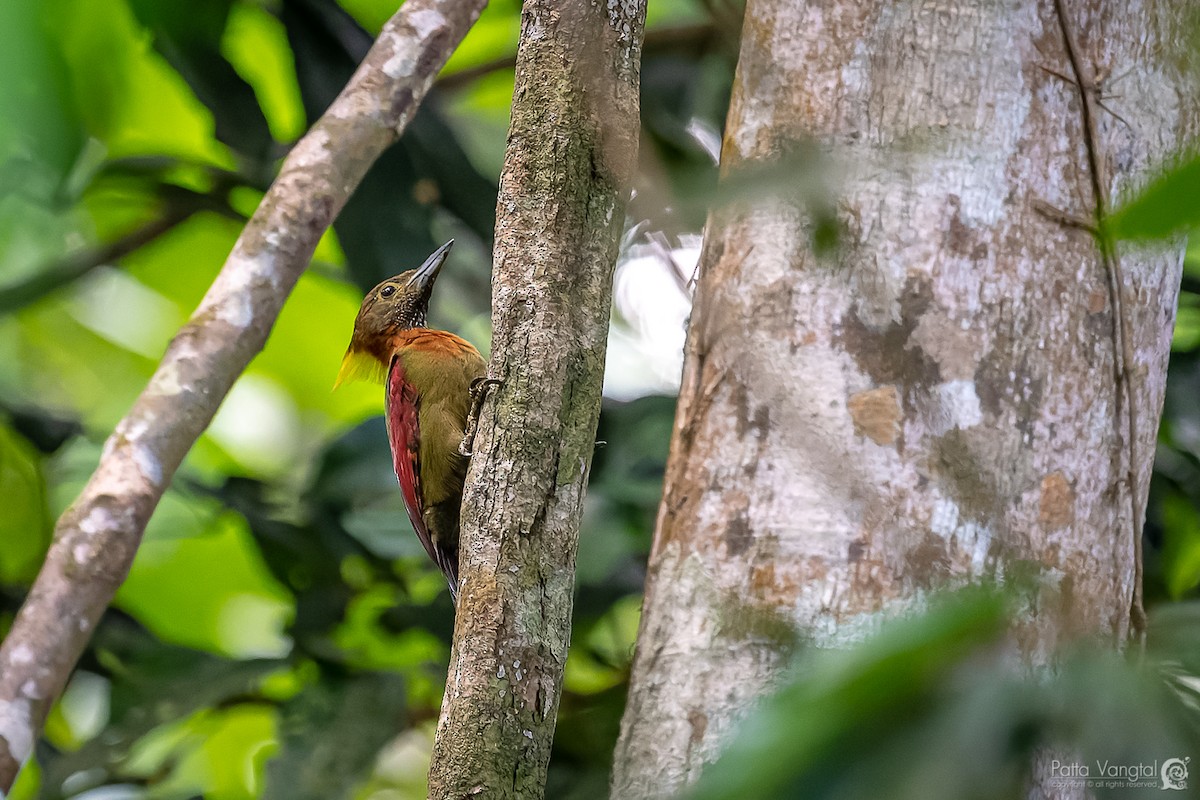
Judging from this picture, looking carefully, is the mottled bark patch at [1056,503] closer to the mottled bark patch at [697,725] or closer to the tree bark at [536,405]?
the mottled bark patch at [697,725]

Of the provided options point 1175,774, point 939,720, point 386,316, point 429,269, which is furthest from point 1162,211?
point 386,316

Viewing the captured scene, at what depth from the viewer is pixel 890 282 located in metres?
1.93

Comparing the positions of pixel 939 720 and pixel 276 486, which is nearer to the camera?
pixel 939 720

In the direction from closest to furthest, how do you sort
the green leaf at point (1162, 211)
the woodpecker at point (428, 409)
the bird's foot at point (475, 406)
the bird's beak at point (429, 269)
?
1. the green leaf at point (1162, 211)
2. the bird's foot at point (475, 406)
3. the woodpecker at point (428, 409)
4. the bird's beak at point (429, 269)

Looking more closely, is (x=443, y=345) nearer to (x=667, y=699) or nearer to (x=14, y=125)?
(x=667, y=699)

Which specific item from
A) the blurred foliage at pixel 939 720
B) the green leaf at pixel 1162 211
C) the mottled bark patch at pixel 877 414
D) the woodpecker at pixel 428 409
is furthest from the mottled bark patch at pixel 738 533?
the green leaf at pixel 1162 211

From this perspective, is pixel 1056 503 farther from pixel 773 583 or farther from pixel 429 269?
pixel 429 269

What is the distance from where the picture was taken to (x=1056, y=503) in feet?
6.07

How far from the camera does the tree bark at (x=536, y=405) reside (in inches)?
58.3

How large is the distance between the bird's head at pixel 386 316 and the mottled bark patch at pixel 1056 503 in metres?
1.93

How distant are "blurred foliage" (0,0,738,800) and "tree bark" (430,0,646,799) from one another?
3.05 ft

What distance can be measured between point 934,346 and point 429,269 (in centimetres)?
180

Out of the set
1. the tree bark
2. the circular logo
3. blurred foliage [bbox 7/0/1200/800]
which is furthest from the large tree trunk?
the circular logo

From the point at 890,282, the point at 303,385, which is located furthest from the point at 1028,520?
the point at 303,385
